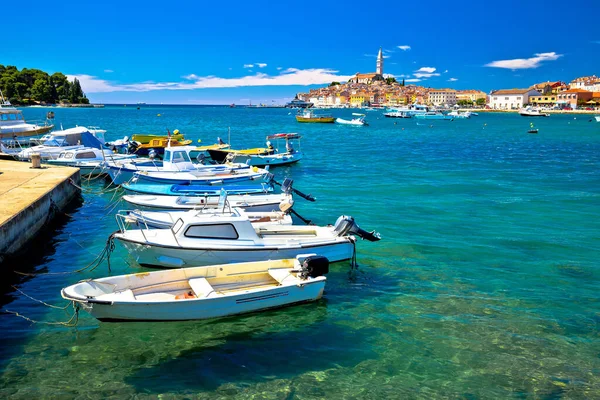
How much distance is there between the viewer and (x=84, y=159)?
33688 mm

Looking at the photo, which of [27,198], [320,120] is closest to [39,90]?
[320,120]

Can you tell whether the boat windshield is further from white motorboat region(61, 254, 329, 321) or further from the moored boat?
the moored boat

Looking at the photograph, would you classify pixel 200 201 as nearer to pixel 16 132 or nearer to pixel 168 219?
pixel 168 219

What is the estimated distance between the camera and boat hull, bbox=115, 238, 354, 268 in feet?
46.1

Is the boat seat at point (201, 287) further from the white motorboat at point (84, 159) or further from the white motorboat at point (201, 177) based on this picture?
the white motorboat at point (84, 159)

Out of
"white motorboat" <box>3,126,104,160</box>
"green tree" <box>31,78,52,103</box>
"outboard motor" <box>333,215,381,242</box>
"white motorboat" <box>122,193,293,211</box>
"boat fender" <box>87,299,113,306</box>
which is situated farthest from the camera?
"green tree" <box>31,78,52,103</box>

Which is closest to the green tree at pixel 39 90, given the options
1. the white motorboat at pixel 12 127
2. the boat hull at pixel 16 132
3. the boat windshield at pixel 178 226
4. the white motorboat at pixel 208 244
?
the white motorboat at pixel 12 127

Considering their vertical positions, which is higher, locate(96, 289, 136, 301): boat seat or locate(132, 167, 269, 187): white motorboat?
locate(132, 167, 269, 187): white motorboat

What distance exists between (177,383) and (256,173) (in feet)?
63.5

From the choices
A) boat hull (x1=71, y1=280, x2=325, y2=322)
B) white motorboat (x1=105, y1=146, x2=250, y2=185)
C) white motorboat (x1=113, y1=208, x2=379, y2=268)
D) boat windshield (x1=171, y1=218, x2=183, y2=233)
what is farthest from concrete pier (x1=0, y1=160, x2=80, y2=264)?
boat hull (x1=71, y1=280, x2=325, y2=322)

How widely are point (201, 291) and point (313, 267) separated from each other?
302 cm

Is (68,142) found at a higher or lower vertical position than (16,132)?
lower

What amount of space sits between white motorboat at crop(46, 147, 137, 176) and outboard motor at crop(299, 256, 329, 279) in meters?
23.7

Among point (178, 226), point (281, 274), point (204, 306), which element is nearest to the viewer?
point (204, 306)
